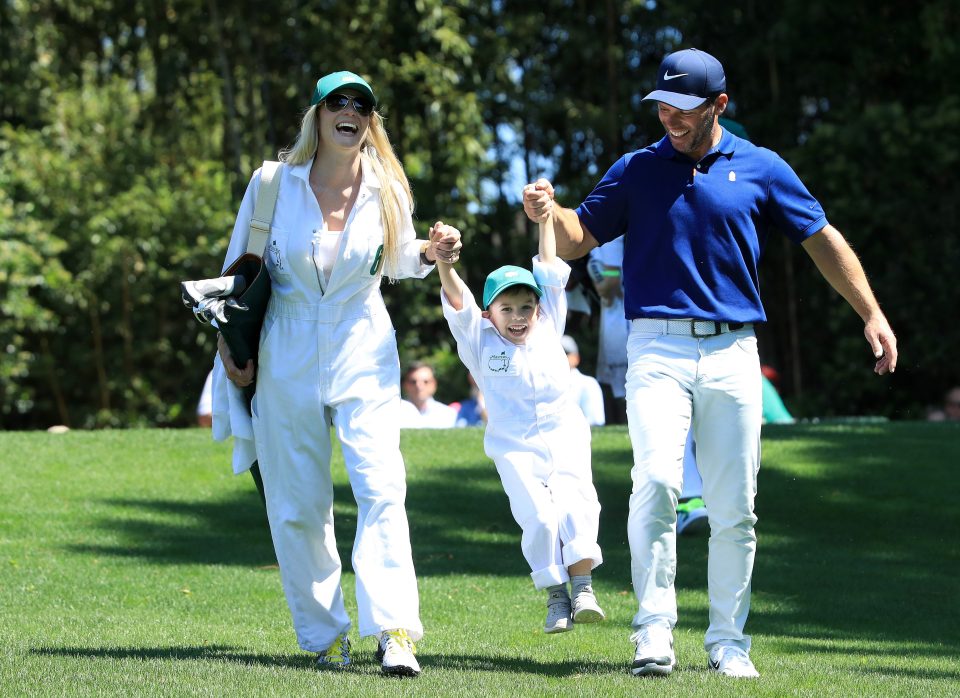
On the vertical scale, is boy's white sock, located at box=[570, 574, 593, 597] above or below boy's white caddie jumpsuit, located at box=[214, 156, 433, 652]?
below

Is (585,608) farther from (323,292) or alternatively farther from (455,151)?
(455,151)

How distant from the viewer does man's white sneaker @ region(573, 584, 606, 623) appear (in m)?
6.15

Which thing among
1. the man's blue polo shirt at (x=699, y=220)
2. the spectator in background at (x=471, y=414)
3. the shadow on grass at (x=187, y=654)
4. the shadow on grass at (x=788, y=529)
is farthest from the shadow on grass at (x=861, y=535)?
the spectator in background at (x=471, y=414)

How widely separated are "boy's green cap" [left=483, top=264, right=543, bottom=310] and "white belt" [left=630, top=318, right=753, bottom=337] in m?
1.03

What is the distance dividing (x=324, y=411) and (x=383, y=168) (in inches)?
37.7

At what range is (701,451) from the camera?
5.89m

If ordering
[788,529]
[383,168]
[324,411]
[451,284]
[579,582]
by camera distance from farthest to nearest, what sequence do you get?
[788,529] < [451,284] < [579,582] < [383,168] < [324,411]

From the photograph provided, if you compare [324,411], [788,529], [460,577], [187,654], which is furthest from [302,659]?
[788,529]

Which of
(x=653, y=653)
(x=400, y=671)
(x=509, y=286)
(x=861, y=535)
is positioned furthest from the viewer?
(x=861, y=535)

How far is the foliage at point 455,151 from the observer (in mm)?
19984

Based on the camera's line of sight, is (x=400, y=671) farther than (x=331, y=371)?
No

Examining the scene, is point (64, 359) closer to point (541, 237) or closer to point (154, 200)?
point (154, 200)

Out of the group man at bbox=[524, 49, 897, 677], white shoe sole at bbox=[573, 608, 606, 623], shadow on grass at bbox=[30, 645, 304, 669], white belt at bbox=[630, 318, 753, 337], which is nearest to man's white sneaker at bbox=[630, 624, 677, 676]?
man at bbox=[524, 49, 897, 677]

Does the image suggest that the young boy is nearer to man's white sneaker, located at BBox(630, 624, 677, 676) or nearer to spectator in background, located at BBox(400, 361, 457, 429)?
man's white sneaker, located at BBox(630, 624, 677, 676)
